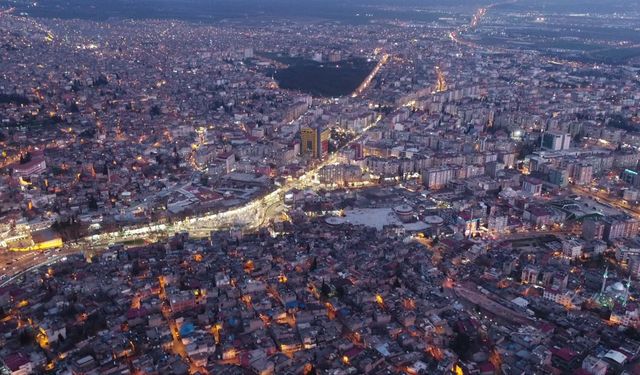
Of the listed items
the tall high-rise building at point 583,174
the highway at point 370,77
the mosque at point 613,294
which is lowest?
the mosque at point 613,294

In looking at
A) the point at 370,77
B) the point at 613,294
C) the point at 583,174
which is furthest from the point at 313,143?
the point at 370,77

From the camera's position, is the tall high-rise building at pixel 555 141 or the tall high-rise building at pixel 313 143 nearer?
the tall high-rise building at pixel 313 143

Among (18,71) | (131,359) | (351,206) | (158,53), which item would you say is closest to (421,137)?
(351,206)

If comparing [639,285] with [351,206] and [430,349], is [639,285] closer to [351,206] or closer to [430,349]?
[430,349]

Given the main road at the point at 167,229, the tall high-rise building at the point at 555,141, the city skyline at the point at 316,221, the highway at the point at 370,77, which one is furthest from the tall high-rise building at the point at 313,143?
the highway at the point at 370,77

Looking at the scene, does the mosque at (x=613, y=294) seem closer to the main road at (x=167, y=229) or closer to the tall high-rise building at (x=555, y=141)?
the main road at (x=167, y=229)

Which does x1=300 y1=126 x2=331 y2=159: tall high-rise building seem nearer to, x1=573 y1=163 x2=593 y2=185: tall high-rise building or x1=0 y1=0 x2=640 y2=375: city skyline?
x1=0 y1=0 x2=640 y2=375: city skyline

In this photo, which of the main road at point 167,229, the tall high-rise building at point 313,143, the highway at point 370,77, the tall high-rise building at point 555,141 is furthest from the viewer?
the highway at point 370,77

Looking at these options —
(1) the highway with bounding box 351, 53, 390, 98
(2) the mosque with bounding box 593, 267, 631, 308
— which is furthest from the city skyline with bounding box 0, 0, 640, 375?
(1) the highway with bounding box 351, 53, 390, 98
